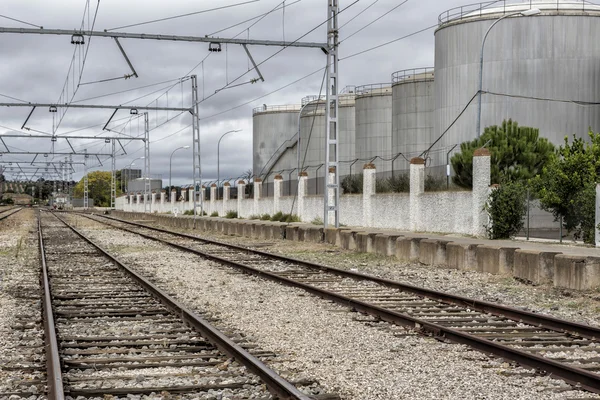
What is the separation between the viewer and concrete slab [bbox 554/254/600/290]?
596 inches

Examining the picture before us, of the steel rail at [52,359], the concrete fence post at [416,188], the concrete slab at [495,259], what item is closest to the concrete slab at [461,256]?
the concrete slab at [495,259]

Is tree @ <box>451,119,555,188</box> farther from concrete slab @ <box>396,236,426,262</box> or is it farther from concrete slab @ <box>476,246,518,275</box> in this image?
concrete slab @ <box>476,246,518,275</box>

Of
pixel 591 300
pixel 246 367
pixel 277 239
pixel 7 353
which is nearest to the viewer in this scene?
pixel 246 367

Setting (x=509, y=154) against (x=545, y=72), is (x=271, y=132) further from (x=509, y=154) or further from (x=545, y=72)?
(x=509, y=154)

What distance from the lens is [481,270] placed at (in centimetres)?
1947

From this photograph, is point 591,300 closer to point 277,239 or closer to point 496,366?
point 496,366

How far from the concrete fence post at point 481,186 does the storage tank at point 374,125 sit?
105 ft

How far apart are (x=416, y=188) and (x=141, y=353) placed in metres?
25.4

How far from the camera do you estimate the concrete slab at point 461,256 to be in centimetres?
1989

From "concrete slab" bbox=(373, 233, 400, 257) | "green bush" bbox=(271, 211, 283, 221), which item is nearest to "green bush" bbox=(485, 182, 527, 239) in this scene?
"concrete slab" bbox=(373, 233, 400, 257)

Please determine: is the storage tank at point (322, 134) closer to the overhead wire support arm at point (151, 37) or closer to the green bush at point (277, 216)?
the green bush at point (277, 216)

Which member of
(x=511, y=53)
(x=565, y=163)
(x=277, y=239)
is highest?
(x=511, y=53)

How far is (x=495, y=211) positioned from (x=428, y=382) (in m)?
20.5

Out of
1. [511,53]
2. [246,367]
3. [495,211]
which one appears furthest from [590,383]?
[511,53]
